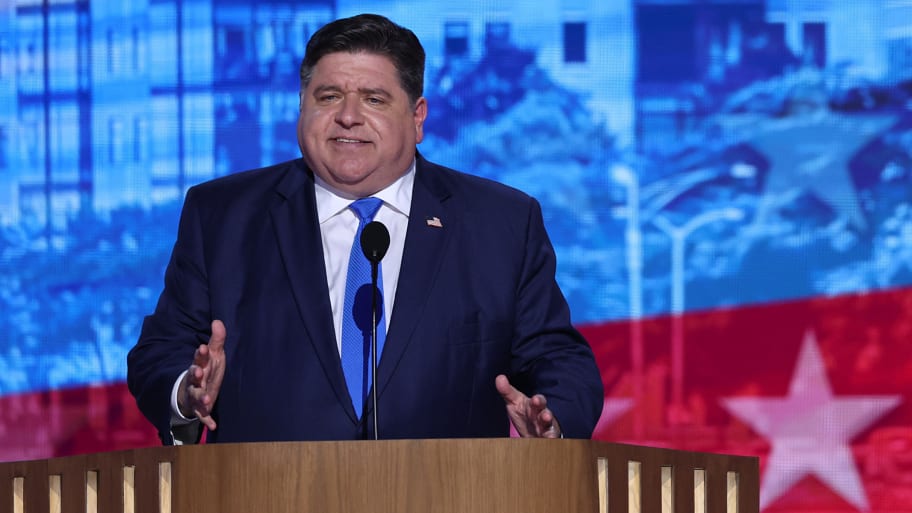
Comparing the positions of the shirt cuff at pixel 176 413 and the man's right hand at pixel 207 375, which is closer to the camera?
the man's right hand at pixel 207 375

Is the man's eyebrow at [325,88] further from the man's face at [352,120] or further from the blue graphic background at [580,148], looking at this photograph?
the blue graphic background at [580,148]

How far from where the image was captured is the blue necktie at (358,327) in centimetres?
243

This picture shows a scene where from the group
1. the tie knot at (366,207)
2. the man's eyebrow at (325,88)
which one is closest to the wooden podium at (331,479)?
the tie knot at (366,207)

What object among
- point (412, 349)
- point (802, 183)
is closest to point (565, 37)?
point (802, 183)

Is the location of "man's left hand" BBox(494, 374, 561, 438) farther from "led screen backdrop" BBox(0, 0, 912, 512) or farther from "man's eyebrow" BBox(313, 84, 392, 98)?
"led screen backdrop" BBox(0, 0, 912, 512)

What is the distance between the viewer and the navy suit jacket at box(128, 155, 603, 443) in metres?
2.43

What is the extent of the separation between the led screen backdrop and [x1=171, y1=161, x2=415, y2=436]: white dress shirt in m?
1.38

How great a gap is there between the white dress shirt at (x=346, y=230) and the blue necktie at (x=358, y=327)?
18 mm

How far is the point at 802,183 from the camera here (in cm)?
406

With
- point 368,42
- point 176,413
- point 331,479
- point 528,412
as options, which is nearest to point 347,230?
point 368,42

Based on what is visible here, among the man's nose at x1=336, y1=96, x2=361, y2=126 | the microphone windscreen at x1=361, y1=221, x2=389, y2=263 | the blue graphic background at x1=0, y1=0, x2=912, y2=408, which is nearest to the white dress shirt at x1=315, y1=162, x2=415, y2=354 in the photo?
the man's nose at x1=336, y1=96, x2=361, y2=126

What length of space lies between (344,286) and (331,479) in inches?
30.0

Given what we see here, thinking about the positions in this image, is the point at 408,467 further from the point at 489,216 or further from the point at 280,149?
the point at 280,149

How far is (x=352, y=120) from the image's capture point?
259cm
